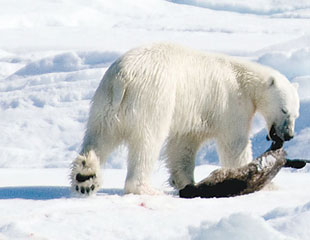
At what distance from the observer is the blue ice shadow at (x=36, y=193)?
470cm

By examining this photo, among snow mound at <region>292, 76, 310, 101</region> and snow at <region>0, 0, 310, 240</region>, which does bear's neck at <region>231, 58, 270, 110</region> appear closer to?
snow at <region>0, 0, 310, 240</region>

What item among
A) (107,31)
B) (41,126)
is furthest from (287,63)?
(107,31)

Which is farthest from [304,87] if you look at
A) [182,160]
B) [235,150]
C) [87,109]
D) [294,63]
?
[235,150]

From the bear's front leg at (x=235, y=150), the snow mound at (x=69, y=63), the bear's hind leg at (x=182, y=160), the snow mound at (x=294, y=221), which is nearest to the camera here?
the snow mound at (x=294, y=221)

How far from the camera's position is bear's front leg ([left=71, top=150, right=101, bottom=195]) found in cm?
471

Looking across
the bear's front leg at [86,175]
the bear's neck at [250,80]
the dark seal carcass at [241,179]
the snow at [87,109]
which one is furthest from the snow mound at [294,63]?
the bear's front leg at [86,175]

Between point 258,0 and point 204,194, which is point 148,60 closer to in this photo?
point 204,194

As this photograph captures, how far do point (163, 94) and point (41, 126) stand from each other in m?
6.78

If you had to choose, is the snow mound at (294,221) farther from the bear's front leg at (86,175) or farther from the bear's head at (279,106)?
the bear's head at (279,106)

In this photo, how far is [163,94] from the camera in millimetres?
5023

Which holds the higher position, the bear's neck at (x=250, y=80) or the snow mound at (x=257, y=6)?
the bear's neck at (x=250, y=80)

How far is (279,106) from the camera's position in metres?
5.84

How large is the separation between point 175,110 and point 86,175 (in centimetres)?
91

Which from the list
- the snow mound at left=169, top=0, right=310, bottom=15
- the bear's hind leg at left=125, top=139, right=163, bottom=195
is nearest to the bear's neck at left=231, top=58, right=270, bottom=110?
the bear's hind leg at left=125, top=139, right=163, bottom=195
